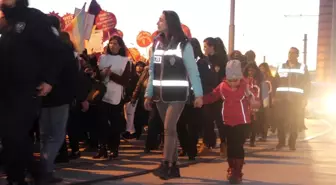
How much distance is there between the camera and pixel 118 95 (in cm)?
1055

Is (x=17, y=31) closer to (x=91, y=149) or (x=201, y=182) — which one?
(x=201, y=182)

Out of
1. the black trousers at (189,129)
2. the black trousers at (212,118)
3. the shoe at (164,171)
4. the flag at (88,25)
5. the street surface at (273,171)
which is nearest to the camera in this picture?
the shoe at (164,171)

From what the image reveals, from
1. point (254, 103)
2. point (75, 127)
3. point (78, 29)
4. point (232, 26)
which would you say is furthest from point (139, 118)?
point (232, 26)

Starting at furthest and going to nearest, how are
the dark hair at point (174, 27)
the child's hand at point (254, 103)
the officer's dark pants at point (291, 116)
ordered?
1. the officer's dark pants at point (291, 116)
2. the child's hand at point (254, 103)
3. the dark hair at point (174, 27)

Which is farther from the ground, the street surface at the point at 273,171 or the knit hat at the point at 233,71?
the knit hat at the point at 233,71

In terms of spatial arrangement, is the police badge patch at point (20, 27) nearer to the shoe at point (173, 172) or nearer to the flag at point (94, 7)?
the shoe at point (173, 172)

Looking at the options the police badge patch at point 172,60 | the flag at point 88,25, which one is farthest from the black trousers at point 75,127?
the flag at point 88,25

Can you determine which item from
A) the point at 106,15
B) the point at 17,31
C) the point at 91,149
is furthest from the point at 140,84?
the point at 106,15

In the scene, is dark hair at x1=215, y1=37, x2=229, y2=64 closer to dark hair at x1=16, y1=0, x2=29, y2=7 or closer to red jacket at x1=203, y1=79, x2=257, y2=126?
red jacket at x1=203, y1=79, x2=257, y2=126

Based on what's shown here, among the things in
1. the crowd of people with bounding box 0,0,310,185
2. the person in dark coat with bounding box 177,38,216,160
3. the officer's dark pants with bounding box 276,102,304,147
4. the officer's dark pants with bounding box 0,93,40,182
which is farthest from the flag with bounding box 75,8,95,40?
the officer's dark pants with bounding box 0,93,40,182

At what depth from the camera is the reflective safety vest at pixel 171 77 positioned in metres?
8.52

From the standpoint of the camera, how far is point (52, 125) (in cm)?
739

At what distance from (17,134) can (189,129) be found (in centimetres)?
522

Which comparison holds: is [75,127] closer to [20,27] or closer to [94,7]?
[20,27]
